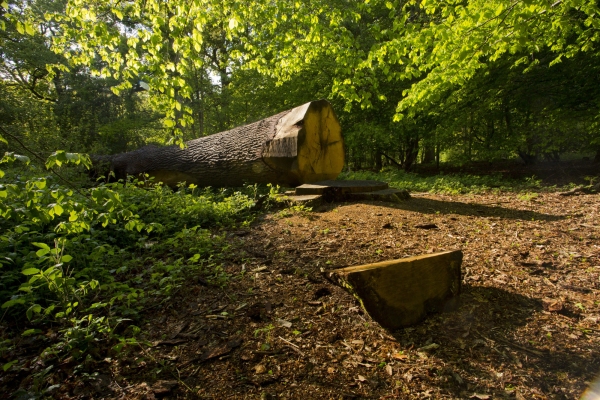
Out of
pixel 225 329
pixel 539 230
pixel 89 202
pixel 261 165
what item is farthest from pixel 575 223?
pixel 89 202

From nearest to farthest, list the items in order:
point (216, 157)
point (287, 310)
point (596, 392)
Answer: point (596, 392), point (287, 310), point (216, 157)

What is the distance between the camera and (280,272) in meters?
2.55

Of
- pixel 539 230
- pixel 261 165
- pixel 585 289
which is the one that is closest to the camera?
pixel 585 289

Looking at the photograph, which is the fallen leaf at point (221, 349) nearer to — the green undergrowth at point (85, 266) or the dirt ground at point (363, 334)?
the dirt ground at point (363, 334)

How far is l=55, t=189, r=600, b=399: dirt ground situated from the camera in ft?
4.71

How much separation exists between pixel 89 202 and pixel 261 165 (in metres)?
2.90

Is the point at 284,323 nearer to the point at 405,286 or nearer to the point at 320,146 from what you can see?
the point at 405,286

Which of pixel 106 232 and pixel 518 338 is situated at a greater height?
pixel 106 232

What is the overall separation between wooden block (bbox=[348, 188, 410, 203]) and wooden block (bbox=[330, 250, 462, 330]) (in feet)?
8.40

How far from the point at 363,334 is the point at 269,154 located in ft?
13.7

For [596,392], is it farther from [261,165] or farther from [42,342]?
[261,165]

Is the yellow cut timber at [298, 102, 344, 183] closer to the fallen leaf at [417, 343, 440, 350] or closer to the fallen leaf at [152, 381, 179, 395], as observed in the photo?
the fallen leaf at [417, 343, 440, 350]

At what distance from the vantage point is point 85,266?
2.49m

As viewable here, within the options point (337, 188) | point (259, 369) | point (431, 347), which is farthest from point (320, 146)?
point (259, 369)
